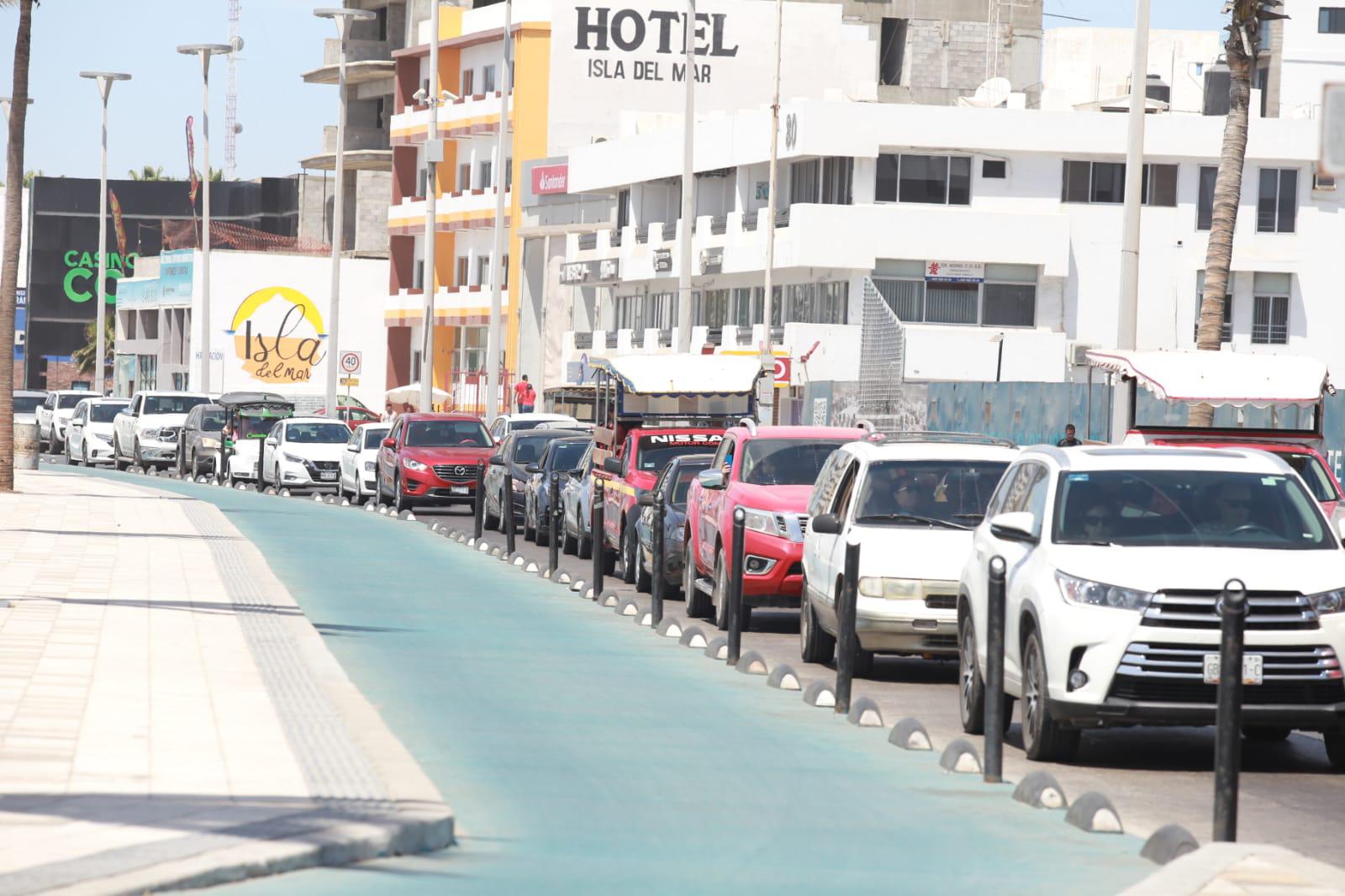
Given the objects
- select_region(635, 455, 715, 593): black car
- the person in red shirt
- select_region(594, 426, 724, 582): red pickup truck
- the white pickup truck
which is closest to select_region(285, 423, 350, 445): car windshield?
the white pickup truck

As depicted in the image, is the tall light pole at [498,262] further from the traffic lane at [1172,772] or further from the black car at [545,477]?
the traffic lane at [1172,772]

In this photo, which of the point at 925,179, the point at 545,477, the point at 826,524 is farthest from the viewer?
the point at 925,179

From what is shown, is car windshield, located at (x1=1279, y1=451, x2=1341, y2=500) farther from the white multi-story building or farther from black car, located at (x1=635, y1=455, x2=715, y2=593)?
the white multi-story building

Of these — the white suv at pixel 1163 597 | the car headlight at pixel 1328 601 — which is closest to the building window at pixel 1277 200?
the white suv at pixel 1163 597

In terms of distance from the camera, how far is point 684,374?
30766 mm

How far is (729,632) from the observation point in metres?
16.5

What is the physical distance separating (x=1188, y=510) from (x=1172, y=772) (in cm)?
146

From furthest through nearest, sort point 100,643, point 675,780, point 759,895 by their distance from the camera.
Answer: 1. point 100,643
2. point 675,780
3. point 759,895

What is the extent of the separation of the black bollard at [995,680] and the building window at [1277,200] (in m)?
57.0

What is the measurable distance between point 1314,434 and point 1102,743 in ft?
35.2

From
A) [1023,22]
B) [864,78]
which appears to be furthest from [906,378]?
[1023,22]

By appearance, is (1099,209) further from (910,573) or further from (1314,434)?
(910,573)

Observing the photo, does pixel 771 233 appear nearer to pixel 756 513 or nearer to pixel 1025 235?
pixel 1025 235

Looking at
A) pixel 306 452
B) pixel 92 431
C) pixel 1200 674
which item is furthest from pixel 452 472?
pixel 1200 674
